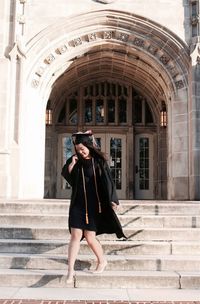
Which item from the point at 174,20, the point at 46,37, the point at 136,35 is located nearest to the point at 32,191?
the point at 46,37

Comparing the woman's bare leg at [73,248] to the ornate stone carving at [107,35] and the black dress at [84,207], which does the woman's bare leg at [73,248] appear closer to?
the black dress at [84,207]

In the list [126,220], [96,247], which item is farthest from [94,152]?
[126,220]

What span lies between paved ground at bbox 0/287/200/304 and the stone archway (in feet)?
18.1

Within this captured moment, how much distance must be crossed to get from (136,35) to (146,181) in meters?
5.03

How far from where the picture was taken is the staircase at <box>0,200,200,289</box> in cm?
470

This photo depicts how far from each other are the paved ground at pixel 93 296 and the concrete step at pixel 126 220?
1.81 m

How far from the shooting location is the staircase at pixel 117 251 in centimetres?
470

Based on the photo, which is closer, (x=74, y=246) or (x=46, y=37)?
(x=74, y=246)

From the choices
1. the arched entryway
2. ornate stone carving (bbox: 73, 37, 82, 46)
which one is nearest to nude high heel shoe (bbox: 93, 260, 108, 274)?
ornate stone carving (bbox: 73, 37, 82, 46)

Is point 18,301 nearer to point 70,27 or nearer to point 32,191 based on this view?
point 32,191

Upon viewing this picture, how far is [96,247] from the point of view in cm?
466

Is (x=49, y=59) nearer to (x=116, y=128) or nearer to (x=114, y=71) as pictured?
(x=114, y=71)

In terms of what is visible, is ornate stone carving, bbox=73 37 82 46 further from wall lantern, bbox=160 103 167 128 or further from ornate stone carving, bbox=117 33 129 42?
wall lantern, bbox=160 103 167 128

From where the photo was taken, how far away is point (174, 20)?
1030 centimetres
